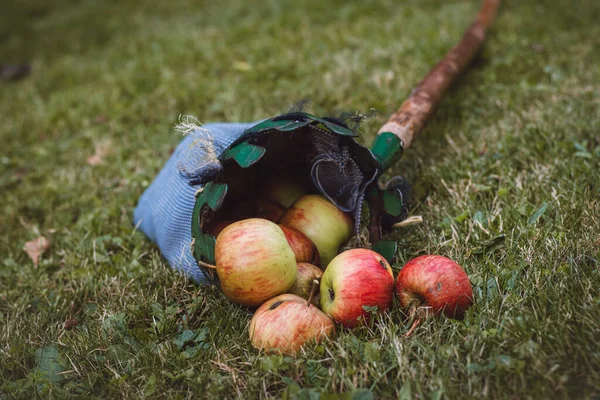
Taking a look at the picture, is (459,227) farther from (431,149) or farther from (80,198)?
(80,198)

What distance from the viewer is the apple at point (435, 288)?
185 centimetres

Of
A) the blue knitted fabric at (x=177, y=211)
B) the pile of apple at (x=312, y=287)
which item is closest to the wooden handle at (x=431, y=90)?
the blue knitted fabric at (x=177, y=211)

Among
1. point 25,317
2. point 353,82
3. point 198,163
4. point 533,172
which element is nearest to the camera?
point 198,163

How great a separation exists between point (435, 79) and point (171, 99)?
2.21m

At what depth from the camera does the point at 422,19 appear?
506 cm

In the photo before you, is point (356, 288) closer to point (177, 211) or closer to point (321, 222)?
point (321, 222)

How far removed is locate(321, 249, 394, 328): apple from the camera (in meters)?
1.86

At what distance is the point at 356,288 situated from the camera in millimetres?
1859

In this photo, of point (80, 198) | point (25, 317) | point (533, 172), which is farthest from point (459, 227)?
point (80, 198)

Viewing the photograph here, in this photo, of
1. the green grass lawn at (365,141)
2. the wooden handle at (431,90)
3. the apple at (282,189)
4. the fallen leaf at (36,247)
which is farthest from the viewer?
the fallen leaf at (36,247)

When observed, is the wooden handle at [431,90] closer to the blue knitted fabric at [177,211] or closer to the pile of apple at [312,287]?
the blue knitted fabric at [177,211]

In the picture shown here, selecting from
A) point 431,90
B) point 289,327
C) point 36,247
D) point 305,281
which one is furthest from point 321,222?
point 36,247

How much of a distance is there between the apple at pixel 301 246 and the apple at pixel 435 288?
0.41 meters

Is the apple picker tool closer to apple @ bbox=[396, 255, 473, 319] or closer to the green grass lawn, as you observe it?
the green grass lawn
